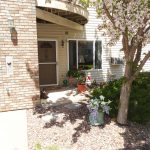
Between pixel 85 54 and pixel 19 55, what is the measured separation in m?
5.97

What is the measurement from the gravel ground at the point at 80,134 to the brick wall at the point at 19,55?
0.84 meters

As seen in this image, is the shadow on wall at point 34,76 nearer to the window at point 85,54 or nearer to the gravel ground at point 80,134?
the gravel ground at point 80,134

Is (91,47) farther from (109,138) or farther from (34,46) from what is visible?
(109,138)

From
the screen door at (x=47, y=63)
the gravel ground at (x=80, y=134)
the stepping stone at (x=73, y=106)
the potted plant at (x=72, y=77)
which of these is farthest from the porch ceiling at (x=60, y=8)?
the gravel ground at (x=80, y=134)

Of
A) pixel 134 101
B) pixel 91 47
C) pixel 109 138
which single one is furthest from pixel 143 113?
pixel 91 47

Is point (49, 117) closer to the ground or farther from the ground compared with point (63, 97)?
closer to the ground

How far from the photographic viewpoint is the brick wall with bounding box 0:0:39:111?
7.54 meters

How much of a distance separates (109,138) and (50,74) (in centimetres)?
650

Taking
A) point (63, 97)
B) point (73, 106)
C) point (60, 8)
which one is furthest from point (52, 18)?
point (73, 106)

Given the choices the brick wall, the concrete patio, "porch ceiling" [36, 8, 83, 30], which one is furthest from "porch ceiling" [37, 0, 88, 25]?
the concrete patio

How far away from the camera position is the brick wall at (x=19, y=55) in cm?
754

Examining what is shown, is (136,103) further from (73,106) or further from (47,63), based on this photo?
(47,63)

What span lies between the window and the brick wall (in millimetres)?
4937

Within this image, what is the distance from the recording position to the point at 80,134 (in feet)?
20.8
